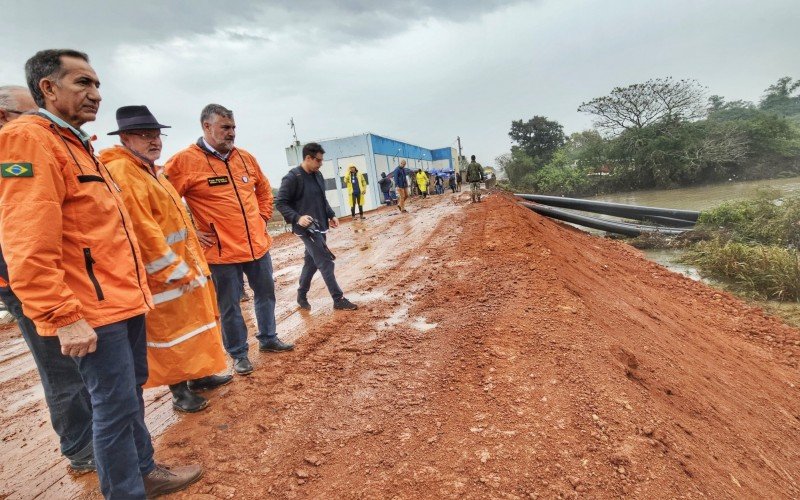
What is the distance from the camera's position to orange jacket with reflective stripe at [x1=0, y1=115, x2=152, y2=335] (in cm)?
144

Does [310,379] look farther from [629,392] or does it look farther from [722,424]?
[722,424]

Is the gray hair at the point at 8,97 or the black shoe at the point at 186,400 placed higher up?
the gray hair at the point at 8,97

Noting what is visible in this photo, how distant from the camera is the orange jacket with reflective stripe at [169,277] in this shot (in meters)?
2.22

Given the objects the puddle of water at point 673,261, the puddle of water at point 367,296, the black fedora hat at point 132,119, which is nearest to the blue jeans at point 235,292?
the black fedora hat at point 132,119

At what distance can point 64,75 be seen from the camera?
166 cm

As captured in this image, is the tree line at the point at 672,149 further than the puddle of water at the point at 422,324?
Yes

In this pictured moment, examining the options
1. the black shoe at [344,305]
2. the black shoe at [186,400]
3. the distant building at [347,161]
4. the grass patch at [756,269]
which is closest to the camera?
the black shoe at [186,400]

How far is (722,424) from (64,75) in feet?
13.4

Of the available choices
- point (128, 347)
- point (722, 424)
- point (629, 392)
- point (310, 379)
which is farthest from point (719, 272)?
point (128, 347)

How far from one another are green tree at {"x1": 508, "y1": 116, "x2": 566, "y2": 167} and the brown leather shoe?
42900mm

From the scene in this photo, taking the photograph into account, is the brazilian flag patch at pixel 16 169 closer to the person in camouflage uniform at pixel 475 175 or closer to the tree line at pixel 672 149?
the person in camouflage uniform at pixel 475 175

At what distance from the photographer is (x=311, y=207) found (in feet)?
14.1

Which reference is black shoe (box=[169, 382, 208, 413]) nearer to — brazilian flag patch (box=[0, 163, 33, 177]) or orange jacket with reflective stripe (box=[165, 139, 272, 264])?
orange jacket with reflective stripe (box=[165, 139, 272, 264])

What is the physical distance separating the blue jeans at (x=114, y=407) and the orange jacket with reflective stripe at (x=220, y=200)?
132cm
